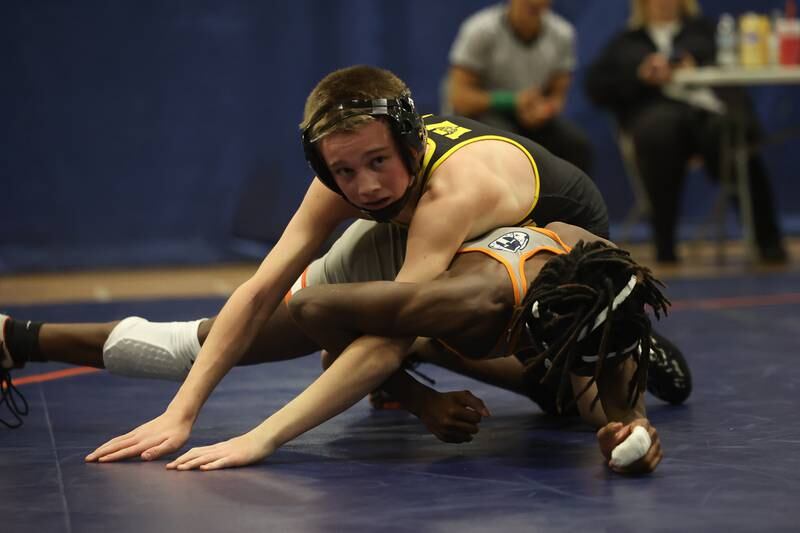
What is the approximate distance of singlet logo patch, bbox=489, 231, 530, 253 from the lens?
276cm

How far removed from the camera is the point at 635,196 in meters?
8.05

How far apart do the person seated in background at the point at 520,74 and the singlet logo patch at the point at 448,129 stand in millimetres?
3420

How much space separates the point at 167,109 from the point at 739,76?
3067mm

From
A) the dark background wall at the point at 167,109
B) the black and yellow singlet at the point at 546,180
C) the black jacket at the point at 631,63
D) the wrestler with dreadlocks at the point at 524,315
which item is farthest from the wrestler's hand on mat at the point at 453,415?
the dark background wall at the point at 167,109

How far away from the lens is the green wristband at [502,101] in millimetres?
6555

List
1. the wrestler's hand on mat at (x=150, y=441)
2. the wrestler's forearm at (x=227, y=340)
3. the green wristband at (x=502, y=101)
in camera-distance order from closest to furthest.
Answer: the wrestler's hand on mat at (x=150, y=441) < the wrestler's forearm at (x=227, y=340) < the green wristband at (x=502, y=101)

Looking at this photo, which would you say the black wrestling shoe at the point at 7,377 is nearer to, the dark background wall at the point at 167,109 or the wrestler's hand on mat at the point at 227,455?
the wrestler's hand on mat at the point at 227,455

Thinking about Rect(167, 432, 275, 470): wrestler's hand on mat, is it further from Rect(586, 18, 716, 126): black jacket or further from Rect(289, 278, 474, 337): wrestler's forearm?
Rect(586, 18, 716, 126): black jacket

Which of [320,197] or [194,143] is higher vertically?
[320,197]

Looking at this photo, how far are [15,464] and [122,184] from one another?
4712 millimetres

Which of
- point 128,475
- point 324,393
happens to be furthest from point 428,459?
point 128,475

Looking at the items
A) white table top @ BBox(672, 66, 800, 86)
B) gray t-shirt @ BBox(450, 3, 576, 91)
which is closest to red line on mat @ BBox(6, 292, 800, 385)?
white table top @ BBox(672, 66, 800, 86)

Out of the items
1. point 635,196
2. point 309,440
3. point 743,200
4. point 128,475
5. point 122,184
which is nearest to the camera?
point 128,475

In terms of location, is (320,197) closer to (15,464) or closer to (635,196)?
(15,464)
